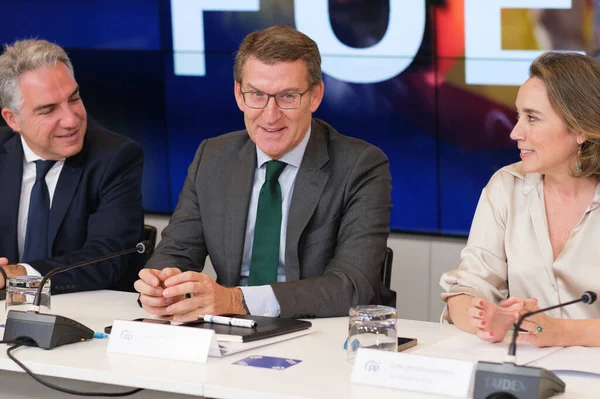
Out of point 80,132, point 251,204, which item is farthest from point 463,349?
point 80,132

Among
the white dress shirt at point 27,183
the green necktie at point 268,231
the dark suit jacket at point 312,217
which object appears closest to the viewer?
the dark suit jacket at point 312,217

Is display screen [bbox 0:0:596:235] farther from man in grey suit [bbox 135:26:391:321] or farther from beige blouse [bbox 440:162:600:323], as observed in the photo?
beige blouse [bbox 440:162:600:323]

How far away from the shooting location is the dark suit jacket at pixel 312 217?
114 inches

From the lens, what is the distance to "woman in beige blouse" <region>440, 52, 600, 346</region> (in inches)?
103

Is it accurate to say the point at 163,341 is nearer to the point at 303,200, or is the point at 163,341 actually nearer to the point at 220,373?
the point at 220,373

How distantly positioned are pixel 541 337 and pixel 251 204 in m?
1.13

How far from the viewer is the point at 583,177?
2.72 m

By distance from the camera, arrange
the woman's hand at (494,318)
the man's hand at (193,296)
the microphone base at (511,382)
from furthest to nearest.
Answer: the man's hand at (193,296) → the woman's hand at (494,318) → the microphone base at (511,382)

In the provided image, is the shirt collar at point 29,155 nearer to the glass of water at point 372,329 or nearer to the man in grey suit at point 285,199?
the man in grey suit at point 285,199

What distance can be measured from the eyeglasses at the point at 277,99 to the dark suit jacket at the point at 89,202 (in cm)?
74

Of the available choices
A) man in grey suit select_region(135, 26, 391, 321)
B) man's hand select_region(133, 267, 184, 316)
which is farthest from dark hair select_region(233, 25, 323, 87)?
man's hand select_region(133, 267, 184, 316)

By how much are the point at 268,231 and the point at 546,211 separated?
86 centimetres

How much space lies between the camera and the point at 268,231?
304 cm

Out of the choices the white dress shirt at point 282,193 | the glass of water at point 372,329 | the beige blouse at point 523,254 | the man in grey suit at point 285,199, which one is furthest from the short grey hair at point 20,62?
the glass of water at point 372,329
